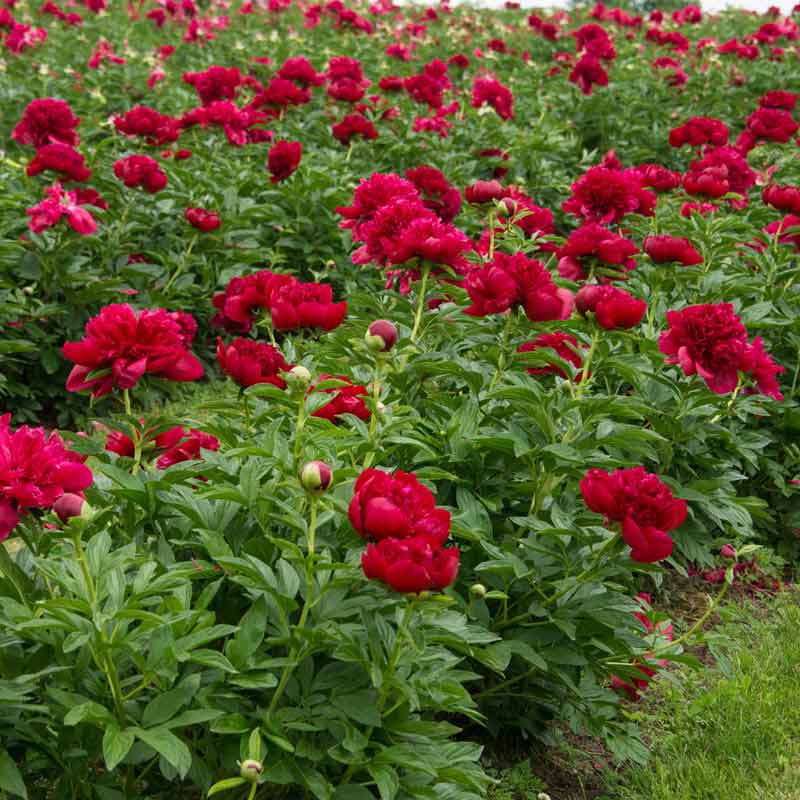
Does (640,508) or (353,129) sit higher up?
(640,508)

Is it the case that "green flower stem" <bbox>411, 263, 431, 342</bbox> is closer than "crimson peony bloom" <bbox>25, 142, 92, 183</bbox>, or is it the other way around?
"green flower stem" <bbox>411, 263, 431, 342</bbox>

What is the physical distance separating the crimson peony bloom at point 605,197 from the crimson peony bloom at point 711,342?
876 mm

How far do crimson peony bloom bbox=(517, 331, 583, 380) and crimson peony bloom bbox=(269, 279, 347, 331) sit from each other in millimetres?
577

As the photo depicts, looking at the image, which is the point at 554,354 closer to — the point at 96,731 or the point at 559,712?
the point at 559,712

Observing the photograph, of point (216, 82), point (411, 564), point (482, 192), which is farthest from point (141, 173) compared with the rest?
point (411, 564)

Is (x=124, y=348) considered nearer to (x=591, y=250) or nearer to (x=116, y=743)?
(x=116, y=743)

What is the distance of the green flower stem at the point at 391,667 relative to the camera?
5.32 feet

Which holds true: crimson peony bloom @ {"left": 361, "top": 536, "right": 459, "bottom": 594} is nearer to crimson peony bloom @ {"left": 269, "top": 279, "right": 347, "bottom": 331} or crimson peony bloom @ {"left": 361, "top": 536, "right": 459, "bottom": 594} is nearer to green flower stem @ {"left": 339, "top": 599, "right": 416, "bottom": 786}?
green flower stem @ {"left": 339, "top": 599, "right": 416, "bottom": 786}

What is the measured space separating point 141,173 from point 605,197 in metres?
2.07

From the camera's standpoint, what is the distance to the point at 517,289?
2.32 m

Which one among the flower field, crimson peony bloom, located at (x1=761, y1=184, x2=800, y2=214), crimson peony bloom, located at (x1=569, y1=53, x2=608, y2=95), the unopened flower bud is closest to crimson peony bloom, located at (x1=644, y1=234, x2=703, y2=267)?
the flower field

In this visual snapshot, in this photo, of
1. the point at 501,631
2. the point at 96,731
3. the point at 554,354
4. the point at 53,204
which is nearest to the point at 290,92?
the point at 53,204

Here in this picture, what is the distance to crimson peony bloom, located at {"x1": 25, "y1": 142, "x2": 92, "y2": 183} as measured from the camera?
13.4 ft

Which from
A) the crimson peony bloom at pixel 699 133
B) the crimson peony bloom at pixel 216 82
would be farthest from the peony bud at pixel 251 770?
the crimson peony bloom at pixel 216 82
